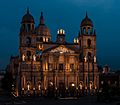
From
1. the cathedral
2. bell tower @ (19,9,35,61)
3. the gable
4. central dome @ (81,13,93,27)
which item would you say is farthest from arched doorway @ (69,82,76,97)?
central dome @ (81,13,93,27)

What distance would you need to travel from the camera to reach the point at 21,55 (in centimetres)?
9181

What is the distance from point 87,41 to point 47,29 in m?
15.5

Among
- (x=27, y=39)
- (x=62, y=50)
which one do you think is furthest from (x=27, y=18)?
(x=62, y=50)

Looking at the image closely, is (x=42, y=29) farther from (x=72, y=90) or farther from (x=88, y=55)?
(x=72, y=90)

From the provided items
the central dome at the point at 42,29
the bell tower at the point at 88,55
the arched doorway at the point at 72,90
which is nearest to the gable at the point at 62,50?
the bell tower at the point at 88,55

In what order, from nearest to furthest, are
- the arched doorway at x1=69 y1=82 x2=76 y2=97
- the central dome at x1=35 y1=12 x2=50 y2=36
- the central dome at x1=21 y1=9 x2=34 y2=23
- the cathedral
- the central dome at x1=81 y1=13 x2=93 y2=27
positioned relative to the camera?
the arched doorway at x1=69 y1=82 x2=76 y2=97 → the cathedral → the central dome at x1=21 y1=9 x2=34 y2=23 → the central dome at x1=81 y1=13 x2=93 y2=27 → the central dome at x1=35 y1=12 x2=50 y2=36

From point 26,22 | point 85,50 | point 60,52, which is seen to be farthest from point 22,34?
point 85,50

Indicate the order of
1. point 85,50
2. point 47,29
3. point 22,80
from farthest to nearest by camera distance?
1. point 47,29
2. point 85,50
3. point 22,80

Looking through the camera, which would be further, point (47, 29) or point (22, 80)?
point (47, 29)

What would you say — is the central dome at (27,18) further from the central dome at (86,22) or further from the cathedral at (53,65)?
the central dome at (86,22)

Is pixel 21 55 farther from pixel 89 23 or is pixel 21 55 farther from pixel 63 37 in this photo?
pixel 89 23

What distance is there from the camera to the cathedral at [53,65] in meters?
91.3

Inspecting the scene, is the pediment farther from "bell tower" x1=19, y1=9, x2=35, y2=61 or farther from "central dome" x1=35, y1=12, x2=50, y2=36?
"central dome" x1=35, y1=12, x2=50, y2=36

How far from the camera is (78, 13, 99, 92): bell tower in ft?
312
